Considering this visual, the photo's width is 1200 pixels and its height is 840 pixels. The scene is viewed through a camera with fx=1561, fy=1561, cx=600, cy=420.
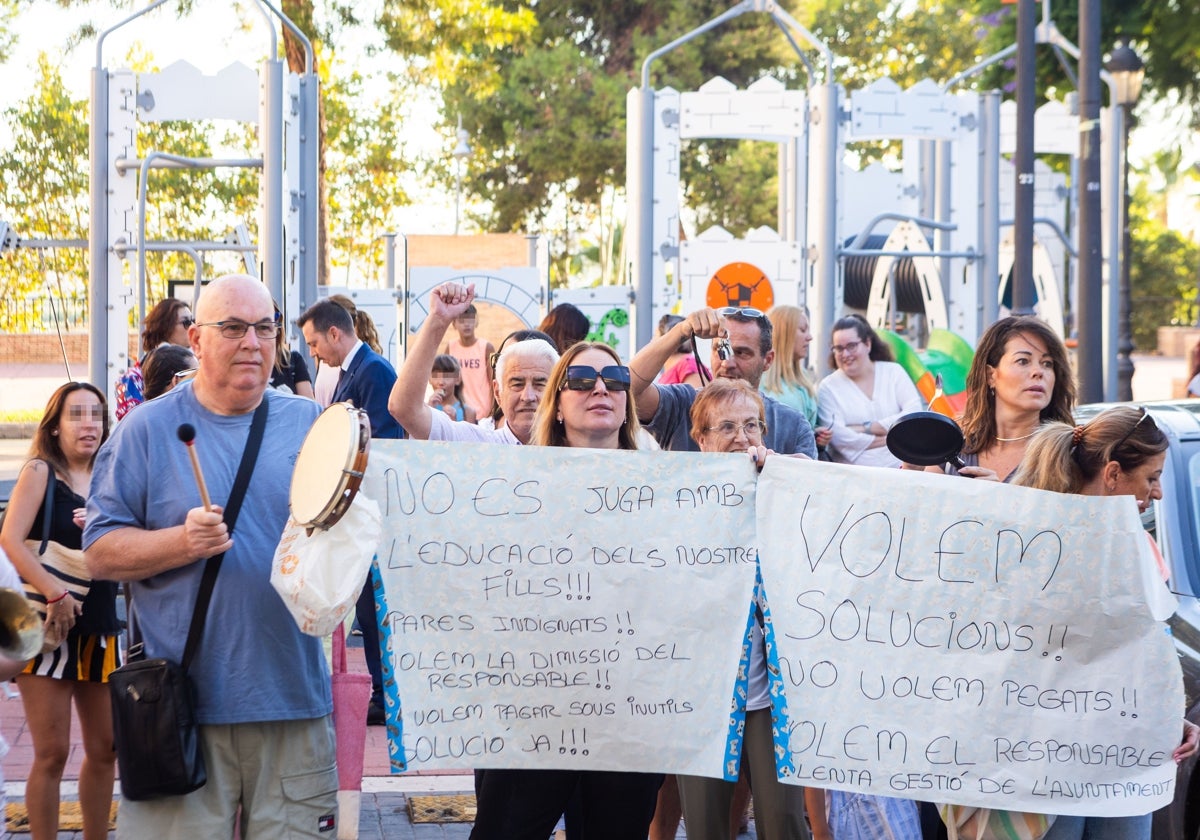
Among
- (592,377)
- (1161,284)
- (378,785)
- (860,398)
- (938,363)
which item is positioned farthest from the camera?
(1161,284)

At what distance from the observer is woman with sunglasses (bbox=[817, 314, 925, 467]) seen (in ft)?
27.2

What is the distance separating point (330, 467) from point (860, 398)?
5.23 meters

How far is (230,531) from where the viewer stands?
12.9 ft

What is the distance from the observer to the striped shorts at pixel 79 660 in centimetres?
540

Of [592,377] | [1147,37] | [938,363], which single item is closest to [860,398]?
[592,377]

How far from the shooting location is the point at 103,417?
5.91 meters

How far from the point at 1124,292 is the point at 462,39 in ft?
32.7

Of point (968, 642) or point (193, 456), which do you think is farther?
point (968, 642)

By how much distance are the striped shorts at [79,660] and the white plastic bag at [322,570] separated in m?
1.94

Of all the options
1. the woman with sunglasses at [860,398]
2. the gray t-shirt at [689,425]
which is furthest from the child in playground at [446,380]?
the gray t-shirt at [689,425]

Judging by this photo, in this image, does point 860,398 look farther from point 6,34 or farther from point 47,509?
point 6,34

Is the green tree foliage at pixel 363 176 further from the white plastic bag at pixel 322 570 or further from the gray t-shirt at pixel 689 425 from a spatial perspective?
the white plastic bag at pixel 322 570

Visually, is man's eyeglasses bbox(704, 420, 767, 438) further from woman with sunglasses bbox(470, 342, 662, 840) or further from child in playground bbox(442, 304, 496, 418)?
child in playground bbox(442, 304, 496, 418)

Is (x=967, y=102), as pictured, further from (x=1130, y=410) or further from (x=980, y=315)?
(x=1130, y=410)
